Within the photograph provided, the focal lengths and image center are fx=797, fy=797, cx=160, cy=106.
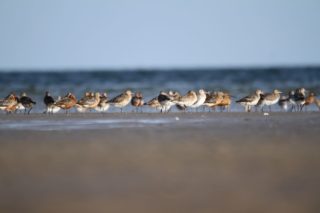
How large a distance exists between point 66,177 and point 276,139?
5.11 metres

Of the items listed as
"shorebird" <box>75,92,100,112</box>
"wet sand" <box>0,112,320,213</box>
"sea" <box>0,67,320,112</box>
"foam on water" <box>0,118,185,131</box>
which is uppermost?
"shorebird" <box>75,92,100,112</box>

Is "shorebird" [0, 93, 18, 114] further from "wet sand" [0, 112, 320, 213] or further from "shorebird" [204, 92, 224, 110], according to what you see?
"shorebird" [204, 92, 224, 110]

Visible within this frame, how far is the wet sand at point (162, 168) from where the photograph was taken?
9.10 m

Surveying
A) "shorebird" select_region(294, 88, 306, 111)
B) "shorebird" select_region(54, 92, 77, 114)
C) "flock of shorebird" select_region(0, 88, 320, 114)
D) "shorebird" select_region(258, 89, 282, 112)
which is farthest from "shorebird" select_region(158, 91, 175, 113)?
"shorebird" select_region(294, 88, 306, 111)

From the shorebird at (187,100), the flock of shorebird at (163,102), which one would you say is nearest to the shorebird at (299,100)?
the flock of shorebird at (163,102)

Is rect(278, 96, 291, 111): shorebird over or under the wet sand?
over

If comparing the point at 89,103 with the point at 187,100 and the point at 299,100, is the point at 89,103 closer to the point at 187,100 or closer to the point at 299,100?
the point at 187,100

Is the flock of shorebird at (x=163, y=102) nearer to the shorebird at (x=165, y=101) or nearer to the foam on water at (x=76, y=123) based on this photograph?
the shorebird at (x=165, y=101)

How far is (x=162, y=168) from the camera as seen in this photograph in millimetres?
11312

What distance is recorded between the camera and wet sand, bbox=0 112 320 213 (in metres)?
9.10

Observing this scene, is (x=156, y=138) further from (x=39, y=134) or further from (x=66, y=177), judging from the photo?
(x=66, y=177)

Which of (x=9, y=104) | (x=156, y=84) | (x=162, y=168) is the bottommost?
(x=162, y=168)

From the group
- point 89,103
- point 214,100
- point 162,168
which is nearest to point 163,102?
point 214,100

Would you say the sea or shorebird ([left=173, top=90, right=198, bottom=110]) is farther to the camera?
the sea
